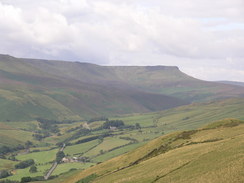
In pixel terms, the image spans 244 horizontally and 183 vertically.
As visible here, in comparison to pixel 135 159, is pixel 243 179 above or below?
above

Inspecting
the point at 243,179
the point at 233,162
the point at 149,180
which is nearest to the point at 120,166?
the point at 149,180

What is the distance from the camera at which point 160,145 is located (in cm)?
12319

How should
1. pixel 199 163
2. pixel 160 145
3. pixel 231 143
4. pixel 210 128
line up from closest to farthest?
pixel 199 163
pixel 231 143
pixel 160 145
pixel 210 128

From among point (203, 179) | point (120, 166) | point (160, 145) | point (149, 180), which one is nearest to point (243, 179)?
point (203, 179)

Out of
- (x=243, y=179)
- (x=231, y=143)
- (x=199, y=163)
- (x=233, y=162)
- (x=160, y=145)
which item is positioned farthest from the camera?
(x=160, y=145)

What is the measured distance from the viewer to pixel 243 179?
52562 mm

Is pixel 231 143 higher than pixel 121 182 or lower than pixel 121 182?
higher

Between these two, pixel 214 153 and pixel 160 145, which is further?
pixel 160 145

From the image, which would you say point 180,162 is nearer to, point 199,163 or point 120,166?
point 199,163

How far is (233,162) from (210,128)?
235 ft

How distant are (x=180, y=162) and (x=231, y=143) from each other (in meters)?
12.7

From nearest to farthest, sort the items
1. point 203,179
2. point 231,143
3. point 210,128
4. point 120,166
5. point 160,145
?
point 203,179
point 231,143
point 120,166
point 160,145
point 210,128

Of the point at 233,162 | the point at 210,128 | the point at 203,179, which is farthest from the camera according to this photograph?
the point at 210,128

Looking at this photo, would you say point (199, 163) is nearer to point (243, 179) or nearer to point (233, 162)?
point (233, 162)
